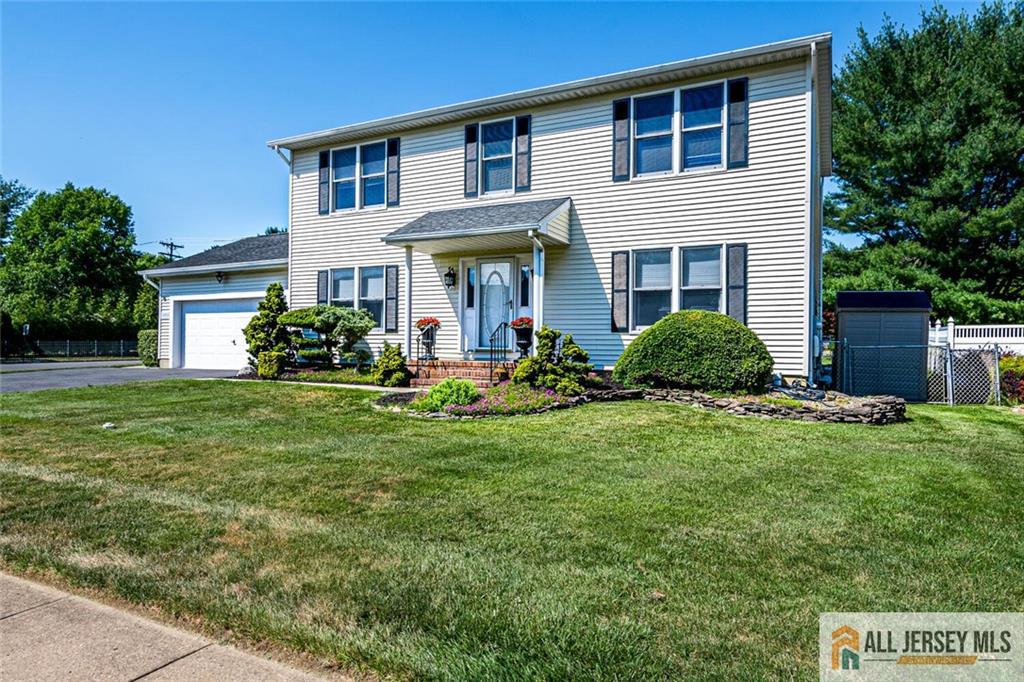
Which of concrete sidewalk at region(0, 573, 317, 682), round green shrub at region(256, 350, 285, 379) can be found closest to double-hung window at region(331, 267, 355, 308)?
round green shrub at region(256, 350, 285, 379)

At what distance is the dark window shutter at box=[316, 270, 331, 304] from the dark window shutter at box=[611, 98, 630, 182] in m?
7.43

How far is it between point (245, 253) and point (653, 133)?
12.5 meters

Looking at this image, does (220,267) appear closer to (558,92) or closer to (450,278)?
(450,278)

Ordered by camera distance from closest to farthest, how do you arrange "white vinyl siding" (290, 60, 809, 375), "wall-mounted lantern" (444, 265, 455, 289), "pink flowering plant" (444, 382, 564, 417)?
"pink flowering plant" (444, 382, 564, 417)
"white vinyl siding" (290, 60, 809, 375)
"wall-mounted lantern" (444, 265, 455, 289)

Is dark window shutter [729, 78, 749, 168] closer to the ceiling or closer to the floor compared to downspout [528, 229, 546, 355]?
closer to the ceiling

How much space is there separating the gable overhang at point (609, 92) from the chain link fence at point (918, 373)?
191 inches

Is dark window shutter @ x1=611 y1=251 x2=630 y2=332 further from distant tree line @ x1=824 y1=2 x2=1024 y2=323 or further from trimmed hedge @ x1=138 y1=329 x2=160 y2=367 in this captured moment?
trimmed hedge @ x1=138 y1=329 x2=160 y2=367

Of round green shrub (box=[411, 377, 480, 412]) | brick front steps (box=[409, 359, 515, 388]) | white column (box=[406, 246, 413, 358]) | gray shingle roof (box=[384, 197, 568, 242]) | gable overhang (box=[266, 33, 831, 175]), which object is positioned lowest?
round green shrub (box=[411, 377, 480, 412])

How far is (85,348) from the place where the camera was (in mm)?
33094

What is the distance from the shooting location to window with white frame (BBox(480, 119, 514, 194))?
1298 cm

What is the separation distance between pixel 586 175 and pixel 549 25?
10.4ft

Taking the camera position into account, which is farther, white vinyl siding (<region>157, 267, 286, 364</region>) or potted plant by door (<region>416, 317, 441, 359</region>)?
white vinyl siding (<region>157, 267, 286, 364</region>)

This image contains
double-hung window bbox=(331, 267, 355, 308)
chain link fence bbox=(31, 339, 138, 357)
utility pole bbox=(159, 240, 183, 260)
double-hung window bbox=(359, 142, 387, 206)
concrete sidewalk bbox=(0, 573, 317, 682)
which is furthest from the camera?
utility pole bbox=(159, 240, 183, 260)

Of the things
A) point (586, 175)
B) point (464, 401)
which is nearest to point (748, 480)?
point (464, 401)
